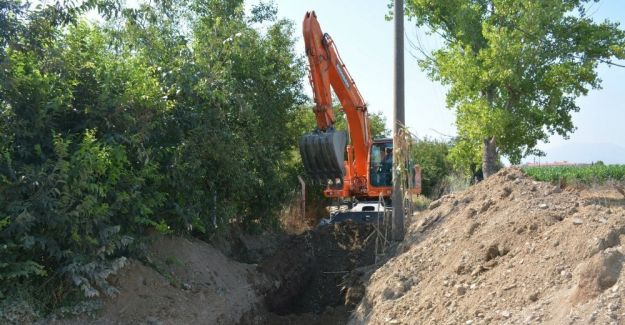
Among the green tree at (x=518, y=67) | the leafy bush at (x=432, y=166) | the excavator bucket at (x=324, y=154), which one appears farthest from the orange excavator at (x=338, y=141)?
the leafy bush at (x=432, y=166)

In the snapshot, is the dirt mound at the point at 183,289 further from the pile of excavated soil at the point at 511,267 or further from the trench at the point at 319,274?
the pile of excavated soil at the point at 511,267

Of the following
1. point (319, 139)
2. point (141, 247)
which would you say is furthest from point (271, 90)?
point (141, 247)

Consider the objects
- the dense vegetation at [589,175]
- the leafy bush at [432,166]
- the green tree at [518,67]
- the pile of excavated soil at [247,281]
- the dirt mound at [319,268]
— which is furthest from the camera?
the leafy bush at [432,166]

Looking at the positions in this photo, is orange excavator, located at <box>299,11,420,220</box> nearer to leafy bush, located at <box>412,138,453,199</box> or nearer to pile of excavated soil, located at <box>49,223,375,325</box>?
pile of excavated soil, located at <box>49,223,375,325</box>

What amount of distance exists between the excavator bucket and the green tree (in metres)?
8.44

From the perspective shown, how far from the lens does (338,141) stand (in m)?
11.2

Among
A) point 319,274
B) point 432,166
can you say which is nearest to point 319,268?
point 319,274

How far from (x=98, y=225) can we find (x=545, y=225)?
16.3ft

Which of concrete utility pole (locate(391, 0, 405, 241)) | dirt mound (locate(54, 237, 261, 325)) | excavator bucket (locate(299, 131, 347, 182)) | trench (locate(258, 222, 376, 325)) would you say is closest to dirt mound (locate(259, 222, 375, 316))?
trench (locate(258, 222, 376, 325))

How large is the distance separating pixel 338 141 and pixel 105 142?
4.85 meters

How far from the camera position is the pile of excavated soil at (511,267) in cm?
511

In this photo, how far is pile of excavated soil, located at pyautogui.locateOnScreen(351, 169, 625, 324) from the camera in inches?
201

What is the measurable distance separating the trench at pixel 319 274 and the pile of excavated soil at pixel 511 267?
0.98 m

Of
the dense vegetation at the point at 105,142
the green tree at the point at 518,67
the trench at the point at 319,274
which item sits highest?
the green tree at the point at 518,67
